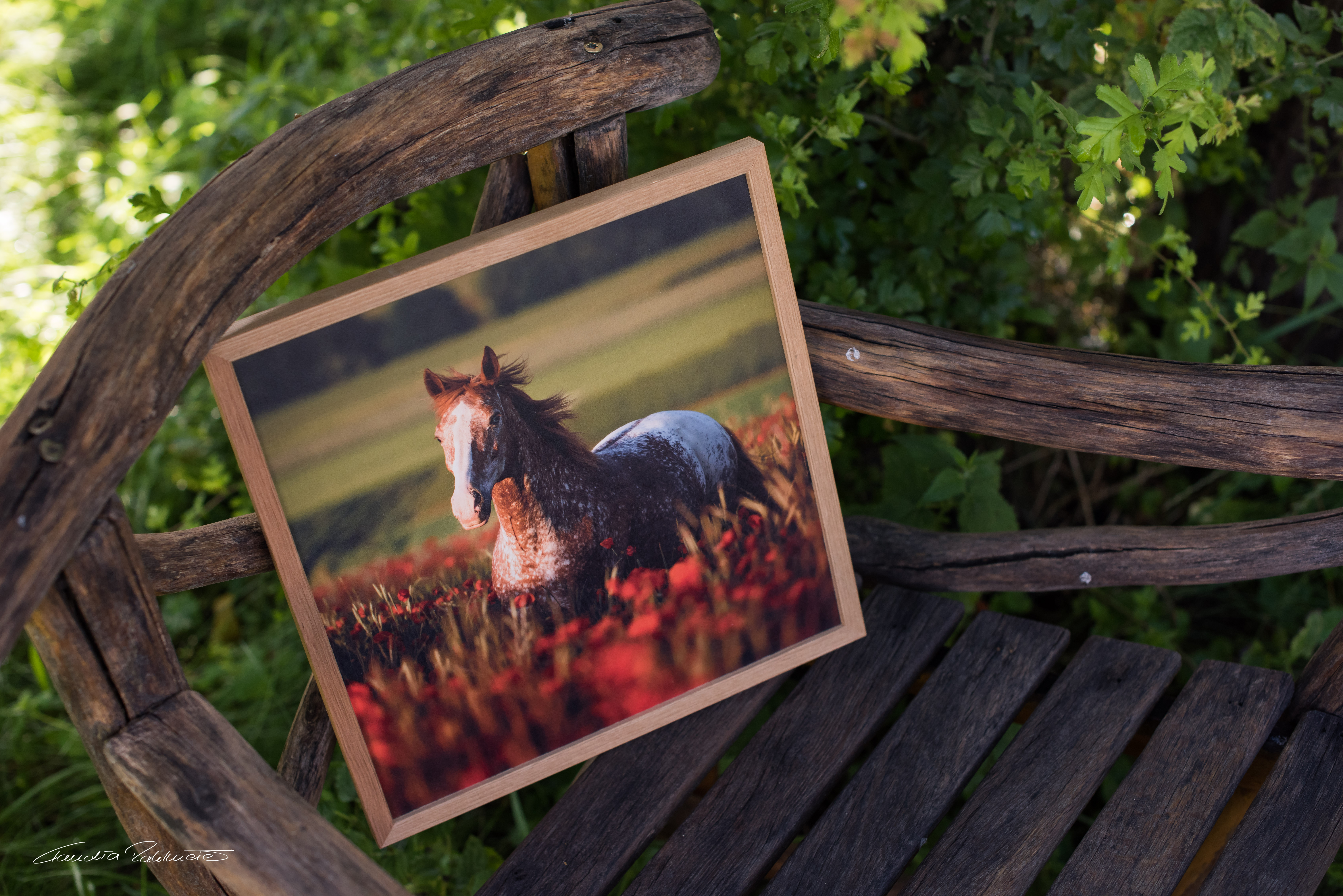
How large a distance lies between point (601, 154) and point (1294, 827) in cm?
131

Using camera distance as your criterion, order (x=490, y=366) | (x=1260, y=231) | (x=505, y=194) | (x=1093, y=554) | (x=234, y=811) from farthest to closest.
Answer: (x=1260, y=231) < (x=1093, y=554) < (x=505, y=194) < (x=490, y=366) < (x=234, y=811)

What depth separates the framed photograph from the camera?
1.13 m

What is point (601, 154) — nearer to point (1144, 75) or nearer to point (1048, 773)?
point (1144, 75)

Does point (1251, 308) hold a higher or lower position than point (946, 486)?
→ higher

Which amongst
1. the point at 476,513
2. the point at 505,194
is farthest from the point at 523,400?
the point at 505,194

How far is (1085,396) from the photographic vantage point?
131 cm

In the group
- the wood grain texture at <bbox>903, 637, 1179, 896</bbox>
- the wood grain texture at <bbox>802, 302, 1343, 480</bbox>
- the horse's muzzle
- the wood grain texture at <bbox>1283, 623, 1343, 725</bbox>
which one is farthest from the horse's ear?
the wood grain texture at <bbox>1283, 623, 1343, 725</bbox>

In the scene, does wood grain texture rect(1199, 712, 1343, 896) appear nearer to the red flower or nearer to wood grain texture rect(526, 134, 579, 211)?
the red flower

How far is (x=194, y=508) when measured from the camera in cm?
220

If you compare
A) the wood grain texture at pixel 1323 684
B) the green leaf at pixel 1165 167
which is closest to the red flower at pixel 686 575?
the green leaf at pixel 1165 167

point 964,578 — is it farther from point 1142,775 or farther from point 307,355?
point 307,355

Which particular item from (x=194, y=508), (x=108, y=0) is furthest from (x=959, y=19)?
(x=108, y=0)

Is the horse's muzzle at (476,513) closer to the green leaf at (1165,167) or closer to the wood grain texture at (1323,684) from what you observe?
the green leaf at (1165,167)

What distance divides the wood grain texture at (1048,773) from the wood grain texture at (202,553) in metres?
1.00
